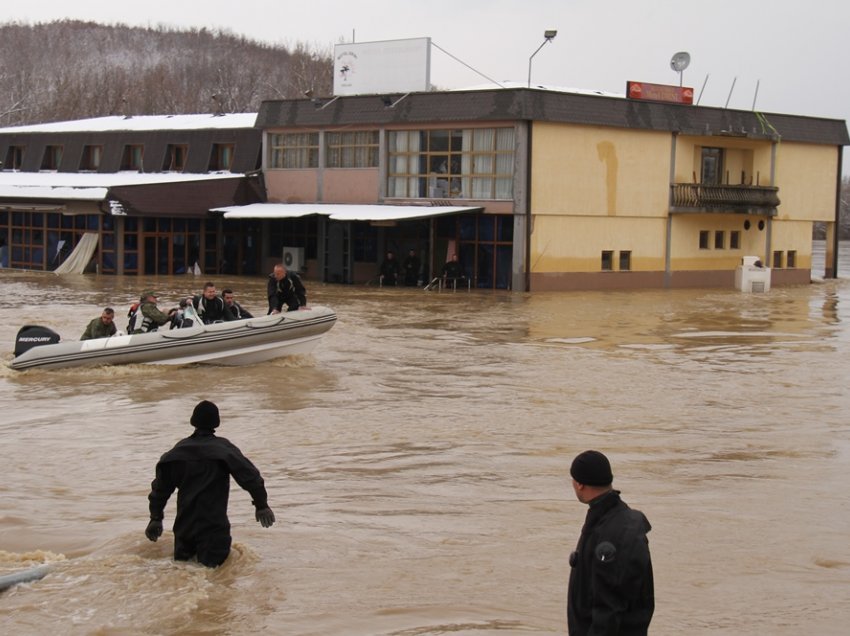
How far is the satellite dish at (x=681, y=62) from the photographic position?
42.7 meters

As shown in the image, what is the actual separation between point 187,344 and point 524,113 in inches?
736

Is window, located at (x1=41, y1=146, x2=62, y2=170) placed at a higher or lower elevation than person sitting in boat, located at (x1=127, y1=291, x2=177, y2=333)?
higher

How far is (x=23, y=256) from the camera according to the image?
44.4m

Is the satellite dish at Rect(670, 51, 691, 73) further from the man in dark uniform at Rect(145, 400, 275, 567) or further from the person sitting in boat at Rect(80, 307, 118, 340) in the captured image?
the man in dark uniform at Rect(145, 400, 275, 567)

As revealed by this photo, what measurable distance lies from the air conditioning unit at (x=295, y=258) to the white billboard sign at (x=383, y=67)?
18.4 feet

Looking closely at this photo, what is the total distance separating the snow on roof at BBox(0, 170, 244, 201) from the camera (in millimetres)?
40281

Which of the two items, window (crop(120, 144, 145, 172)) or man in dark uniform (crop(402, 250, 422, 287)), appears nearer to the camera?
man in dark uniform (crop(402, 250, 422, 287))

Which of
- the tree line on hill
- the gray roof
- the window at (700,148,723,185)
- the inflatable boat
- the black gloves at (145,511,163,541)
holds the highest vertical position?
the tree line on hill

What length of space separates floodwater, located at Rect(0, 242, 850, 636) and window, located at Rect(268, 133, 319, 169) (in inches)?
701

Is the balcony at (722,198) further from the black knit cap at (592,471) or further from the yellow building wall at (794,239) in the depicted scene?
the black knit cap at (592,471)

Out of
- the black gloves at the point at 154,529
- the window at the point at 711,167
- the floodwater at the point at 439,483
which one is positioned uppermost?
the window at the point at 711,167

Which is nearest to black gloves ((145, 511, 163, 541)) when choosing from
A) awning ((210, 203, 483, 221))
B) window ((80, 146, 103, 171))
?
awning ((210, 203, 483, 221))

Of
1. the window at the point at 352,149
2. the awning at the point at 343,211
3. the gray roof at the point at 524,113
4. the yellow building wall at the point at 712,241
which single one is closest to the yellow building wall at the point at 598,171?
the gray roof at the point at 524,113

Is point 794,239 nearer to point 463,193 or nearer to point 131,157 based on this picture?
point 463,193
